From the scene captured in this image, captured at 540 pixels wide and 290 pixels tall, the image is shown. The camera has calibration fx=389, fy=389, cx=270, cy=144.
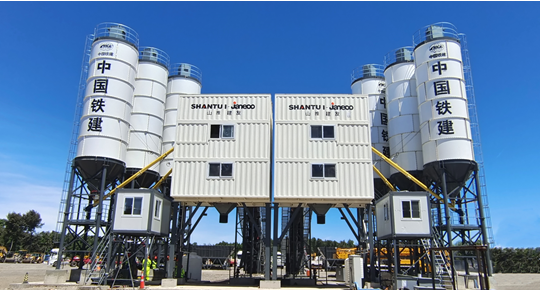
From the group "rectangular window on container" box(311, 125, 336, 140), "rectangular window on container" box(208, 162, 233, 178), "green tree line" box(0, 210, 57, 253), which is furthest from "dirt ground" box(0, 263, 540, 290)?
"green tree line" box(0, 210, 57, 253)

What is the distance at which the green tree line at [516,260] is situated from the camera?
6384 centimetres

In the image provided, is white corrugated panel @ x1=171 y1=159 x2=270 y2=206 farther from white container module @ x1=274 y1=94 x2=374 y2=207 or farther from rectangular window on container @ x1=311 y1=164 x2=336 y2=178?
rectangular window on container @ x1=311 y1=164 x2=336 y2=178

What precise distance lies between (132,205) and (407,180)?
76.8 feet

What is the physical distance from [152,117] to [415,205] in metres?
25.1

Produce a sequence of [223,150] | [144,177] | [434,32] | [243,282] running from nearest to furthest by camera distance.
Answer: [223,150]
[243,282]
[434,32]
[144,177]

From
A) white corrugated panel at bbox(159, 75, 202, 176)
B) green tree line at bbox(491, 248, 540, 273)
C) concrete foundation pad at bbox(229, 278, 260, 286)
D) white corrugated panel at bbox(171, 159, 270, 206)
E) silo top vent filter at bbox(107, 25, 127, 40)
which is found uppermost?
silo top vent filter at bbox(107, 25, 127, 40)

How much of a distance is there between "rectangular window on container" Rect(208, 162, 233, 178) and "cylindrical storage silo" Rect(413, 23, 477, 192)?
56.1 ft

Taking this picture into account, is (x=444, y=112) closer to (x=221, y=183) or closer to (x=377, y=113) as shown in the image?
(x=377, y=113)

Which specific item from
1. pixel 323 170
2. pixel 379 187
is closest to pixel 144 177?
pixel 323 170

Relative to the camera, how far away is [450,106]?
106 feet

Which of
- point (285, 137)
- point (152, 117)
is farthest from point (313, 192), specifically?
point (152, 117)

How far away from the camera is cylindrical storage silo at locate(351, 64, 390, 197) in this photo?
1491 inches

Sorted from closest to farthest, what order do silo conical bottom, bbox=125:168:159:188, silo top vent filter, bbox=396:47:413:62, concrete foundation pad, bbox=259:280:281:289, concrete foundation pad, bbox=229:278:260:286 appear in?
concrete foundation pad, bbox=259:280:281:289 → concrete foundation pad, bbox=229:278:260:286 → silo conical bottom, bbox=125:168:159:188 → silo top vent filter, bbox=396:47:413:62

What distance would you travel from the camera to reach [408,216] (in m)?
24.9
